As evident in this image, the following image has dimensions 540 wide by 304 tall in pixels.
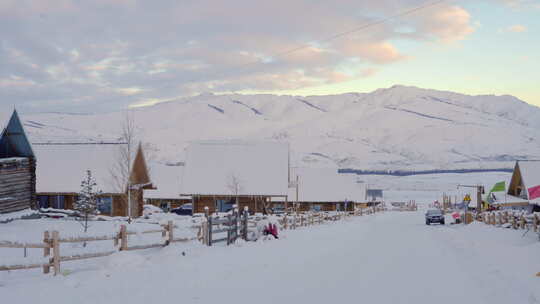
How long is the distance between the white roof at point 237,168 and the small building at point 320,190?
47.9ft

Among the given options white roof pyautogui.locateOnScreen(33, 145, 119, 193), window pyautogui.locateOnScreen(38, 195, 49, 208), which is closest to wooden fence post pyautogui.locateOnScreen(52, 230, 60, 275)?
white roof pyautogui.locateOnScreen(33, 145, 119, 193)

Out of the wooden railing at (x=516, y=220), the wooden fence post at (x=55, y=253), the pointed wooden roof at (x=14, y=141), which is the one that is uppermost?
the pointed wooden roof at (x=14, y=141)

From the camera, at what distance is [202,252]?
22.1 meters

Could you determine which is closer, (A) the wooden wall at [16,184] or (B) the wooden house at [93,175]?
(A) the wooden wall at [16,184]

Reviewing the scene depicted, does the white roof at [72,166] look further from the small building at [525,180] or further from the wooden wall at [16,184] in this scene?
the small building at [525,180]

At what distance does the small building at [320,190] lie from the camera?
8144 cm

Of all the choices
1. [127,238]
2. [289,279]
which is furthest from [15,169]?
[289,279]

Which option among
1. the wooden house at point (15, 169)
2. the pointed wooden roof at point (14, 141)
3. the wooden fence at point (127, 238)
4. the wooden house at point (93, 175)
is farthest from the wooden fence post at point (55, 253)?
the wooden house at point (93, 175)

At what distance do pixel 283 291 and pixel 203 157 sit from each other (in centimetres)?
5346

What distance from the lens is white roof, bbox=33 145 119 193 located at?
47.9 m

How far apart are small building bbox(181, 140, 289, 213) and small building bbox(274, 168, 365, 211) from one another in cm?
1469

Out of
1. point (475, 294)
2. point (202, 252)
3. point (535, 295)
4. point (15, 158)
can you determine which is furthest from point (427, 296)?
point (15, 158)

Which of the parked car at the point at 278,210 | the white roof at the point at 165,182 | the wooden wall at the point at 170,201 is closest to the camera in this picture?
the parked car at the point at 278,210

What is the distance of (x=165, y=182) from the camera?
77.8 m
